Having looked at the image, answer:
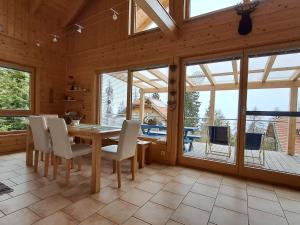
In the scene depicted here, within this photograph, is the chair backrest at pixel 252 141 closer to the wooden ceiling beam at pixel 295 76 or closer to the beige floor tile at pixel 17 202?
the wooden ceiling beam at pixel 295 76

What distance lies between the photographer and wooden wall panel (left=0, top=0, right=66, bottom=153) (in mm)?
4262

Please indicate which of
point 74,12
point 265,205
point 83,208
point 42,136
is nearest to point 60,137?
point 42,136

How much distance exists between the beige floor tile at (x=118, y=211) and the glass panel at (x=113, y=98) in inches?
106

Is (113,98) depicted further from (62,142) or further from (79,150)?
(62,142)

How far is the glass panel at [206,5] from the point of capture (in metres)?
3.26

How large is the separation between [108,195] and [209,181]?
1.56 meters

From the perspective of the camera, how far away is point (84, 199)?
2.22 m

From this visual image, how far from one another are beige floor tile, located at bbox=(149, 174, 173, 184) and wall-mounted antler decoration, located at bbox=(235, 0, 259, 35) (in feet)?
8.70

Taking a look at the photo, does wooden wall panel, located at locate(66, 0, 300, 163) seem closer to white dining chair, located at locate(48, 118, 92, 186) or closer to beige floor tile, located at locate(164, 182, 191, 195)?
beige floor tile, located at locate(164, 182, 191, 195)

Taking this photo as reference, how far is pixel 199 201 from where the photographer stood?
226 cm

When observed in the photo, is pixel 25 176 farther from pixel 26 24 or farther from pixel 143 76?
pixel 26 24

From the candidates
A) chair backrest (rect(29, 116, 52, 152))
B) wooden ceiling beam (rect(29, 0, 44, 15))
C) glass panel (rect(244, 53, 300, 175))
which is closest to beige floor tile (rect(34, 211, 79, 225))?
chair backrest (rect(29, 116, 52, 152))

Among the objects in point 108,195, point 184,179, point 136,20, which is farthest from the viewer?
point 136,20

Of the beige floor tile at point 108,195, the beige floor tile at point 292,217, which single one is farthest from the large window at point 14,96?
the beige floor tile at point 292,217
